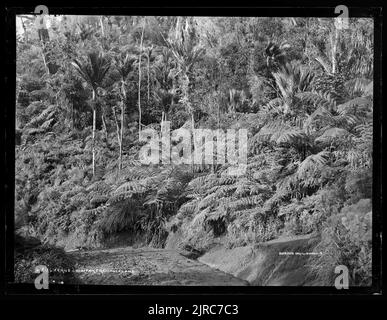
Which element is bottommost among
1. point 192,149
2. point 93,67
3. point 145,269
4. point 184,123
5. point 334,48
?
point 145,269

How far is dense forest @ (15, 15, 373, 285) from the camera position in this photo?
144 inches

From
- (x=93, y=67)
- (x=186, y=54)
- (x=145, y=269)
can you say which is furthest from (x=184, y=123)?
(x=145, y=269)

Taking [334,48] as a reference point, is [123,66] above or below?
below

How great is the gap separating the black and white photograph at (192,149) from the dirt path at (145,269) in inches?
0.4

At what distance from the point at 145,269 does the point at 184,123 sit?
3.53 feet

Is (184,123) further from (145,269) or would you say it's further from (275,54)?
(145,269)

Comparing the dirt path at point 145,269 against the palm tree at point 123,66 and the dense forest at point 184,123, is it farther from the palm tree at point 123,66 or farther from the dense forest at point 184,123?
the palm tree at point 123,66

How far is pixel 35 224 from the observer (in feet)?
12.1

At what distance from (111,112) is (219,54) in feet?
2.91

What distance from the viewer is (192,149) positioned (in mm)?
3701

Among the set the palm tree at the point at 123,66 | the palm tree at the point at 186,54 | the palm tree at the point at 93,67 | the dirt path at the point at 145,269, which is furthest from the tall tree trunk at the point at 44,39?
the dirt path at the point at 145,269

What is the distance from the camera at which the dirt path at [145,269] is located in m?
3.65

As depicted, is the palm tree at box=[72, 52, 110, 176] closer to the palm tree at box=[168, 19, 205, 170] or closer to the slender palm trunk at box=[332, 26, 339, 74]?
the palm tree at box=[168, 19, 205, 170]
